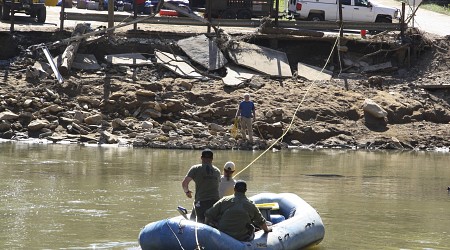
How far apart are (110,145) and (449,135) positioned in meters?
9.66

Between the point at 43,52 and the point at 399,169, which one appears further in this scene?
the point at 43,52

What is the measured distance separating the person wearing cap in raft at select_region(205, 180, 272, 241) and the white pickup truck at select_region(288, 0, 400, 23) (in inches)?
1041

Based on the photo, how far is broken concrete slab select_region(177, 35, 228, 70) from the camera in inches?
1245

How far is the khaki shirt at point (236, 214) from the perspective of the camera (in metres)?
13.7

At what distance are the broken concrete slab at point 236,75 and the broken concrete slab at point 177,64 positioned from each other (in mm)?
822

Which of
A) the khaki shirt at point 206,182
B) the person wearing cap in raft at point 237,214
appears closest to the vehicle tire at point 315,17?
the khaki shirt at point 206,182

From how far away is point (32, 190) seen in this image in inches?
759

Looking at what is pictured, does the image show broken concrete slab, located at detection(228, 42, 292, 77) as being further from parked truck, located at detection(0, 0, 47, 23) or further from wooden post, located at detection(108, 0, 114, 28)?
parked truck, located at detection(0, 0, 47, 23)

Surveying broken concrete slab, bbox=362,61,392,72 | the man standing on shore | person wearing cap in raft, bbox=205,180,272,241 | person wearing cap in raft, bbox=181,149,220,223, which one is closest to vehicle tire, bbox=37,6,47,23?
broken concrete slab, bbox=362,61,392,72

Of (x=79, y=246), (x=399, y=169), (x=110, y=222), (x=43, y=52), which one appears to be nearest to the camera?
(x=79, y=246)

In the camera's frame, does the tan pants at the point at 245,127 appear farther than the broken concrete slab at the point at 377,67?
No

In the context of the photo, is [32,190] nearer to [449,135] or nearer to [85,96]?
[85,96]

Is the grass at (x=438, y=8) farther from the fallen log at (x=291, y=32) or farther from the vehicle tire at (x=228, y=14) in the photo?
the fallen log at (x=291, y=32)

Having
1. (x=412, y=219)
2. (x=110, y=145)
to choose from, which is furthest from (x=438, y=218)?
(x=110, y=145)
